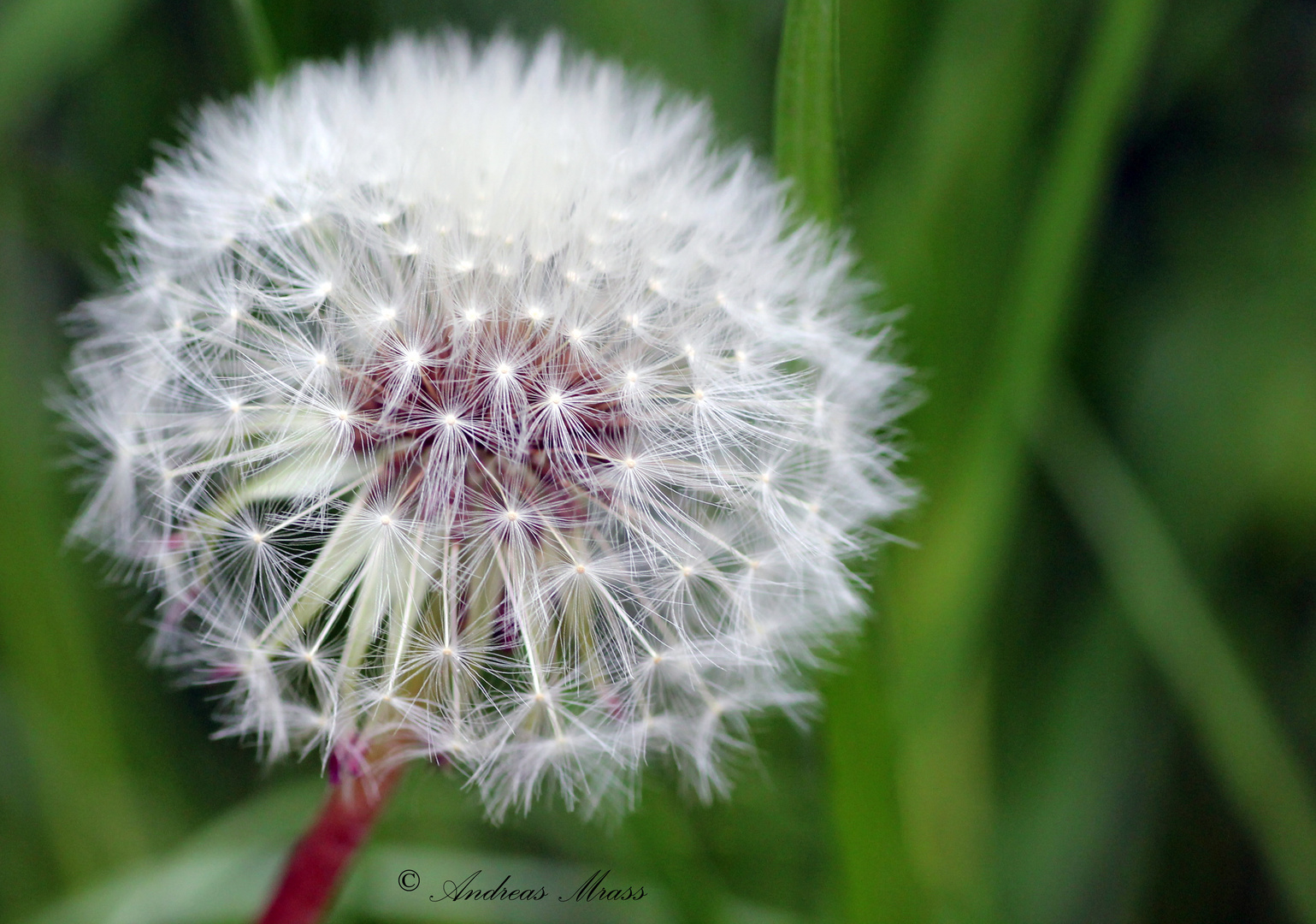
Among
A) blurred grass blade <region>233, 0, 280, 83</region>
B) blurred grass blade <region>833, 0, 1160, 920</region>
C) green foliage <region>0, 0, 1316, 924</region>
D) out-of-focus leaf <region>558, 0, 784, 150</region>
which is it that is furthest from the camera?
out-of-focus leaf <region>558, 0, 784, 150</region>

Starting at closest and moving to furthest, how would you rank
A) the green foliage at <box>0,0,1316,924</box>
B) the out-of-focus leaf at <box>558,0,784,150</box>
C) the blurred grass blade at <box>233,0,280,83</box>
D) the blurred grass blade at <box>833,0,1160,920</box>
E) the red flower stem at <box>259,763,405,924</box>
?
1. the red flower stem at <box>259,763,405,924</box>
2. the blurred grass blade at <box>233,0,280,83</box>
3. the blurred grass blade at <box>833,0,1160,920</box>
4. the green foliage at <box>0,0,1316,924</box>
5. the out-of-focus leaf at <box>558,0,784,150</box>

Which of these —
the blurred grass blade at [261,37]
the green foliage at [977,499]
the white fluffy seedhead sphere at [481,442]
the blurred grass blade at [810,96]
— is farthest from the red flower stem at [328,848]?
the blurred grass blade at [261,37]

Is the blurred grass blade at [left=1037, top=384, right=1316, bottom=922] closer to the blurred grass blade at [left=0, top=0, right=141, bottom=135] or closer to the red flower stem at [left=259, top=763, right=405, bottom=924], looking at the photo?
the red flower stem at [left=259, top=763, right=405, bottom=924]

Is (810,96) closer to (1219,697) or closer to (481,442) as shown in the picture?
(481,442)

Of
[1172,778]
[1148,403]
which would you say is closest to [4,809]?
[1172,778]

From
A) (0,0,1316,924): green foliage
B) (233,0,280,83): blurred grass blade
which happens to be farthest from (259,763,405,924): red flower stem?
(233,0,280,83): blurred grass blade

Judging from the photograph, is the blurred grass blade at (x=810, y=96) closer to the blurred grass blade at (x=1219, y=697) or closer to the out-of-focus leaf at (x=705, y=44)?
the out-of-focus leaf at (x=705, y=44)

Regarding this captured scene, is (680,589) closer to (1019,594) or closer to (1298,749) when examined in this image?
(1019,594)
